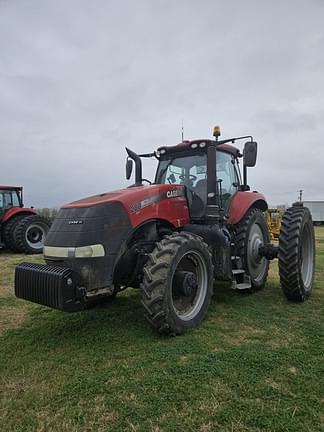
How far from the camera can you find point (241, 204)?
521cm

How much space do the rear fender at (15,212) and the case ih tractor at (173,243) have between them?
7.25 m

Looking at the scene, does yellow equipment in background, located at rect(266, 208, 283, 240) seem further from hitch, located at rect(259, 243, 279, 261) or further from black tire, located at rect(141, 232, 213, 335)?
black tire, located at rect(141, 232, 213, 335)

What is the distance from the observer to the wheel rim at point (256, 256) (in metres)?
5.23

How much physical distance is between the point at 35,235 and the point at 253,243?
27.6 feet

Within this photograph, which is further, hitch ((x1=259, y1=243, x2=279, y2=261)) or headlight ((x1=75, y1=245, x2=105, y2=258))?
hitch ((x1=259, y1=243, x2=279, y2=261))

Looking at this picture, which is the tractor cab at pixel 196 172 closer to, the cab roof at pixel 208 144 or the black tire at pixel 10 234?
the cab roof at pixel 208 144

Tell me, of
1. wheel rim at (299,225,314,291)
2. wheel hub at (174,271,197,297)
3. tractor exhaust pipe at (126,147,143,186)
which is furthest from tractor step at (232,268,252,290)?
tractor exhaust pipe at (126,147,143,186)

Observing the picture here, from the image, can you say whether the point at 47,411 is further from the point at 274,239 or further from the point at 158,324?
the point at 274,239

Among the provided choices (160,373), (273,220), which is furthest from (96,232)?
(273,220)

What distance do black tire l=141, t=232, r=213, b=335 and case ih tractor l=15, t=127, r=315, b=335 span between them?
0.01 m

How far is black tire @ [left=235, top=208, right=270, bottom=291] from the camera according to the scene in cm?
507

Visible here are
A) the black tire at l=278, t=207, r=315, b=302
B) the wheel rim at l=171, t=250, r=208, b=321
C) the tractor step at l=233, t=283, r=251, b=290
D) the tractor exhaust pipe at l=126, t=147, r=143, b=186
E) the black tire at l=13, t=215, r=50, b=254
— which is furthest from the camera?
the black tire at l=13, t=215, r=50, b=254

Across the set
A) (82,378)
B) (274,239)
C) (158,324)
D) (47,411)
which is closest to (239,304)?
(158,324)

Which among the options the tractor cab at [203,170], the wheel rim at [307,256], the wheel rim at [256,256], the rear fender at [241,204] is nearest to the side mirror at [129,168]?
the tractor cab at [203,170]
